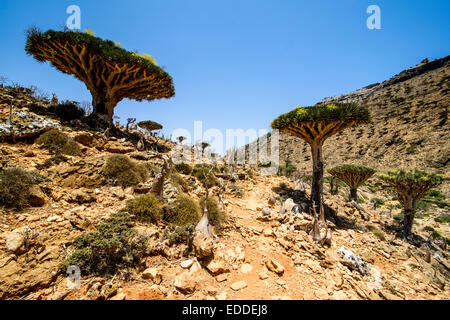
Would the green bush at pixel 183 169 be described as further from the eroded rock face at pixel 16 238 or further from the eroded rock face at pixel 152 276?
the eroded rock face at pixel 16 238

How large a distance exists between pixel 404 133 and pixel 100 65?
4327cm

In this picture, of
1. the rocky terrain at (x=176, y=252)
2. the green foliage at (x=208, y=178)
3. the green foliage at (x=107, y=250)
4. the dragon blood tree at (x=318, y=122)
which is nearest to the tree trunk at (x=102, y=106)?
the rocky terrain at (x=176, y=252)

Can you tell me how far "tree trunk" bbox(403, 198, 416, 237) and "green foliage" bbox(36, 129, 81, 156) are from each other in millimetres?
18073

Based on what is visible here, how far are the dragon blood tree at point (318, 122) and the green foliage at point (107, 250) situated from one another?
827 cm

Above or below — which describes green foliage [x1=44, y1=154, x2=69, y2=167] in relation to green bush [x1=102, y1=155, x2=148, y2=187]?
above

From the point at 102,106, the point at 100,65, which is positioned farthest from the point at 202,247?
the point at 100,65

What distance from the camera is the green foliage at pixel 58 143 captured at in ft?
21.8

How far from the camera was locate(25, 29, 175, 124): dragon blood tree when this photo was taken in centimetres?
1095

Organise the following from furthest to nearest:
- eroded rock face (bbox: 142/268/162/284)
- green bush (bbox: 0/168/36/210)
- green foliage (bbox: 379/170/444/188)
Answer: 1. green foliage (bbox: 379/170/444/188)
2. green bush (bbox: 0/168/36/210)
3. eroded rock face (bbox: 142/268/162/284)

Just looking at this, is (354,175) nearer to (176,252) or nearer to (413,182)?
(413,182)

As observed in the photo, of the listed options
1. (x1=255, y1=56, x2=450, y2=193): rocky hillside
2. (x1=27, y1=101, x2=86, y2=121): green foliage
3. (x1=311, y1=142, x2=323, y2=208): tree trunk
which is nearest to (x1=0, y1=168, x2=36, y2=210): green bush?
(x1=27, y1=101, x2=86, y2=121): green foliage

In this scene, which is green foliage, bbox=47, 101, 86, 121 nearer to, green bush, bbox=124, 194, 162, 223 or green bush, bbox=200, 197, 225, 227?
green bush, bbox=124, 194, 162, 223
